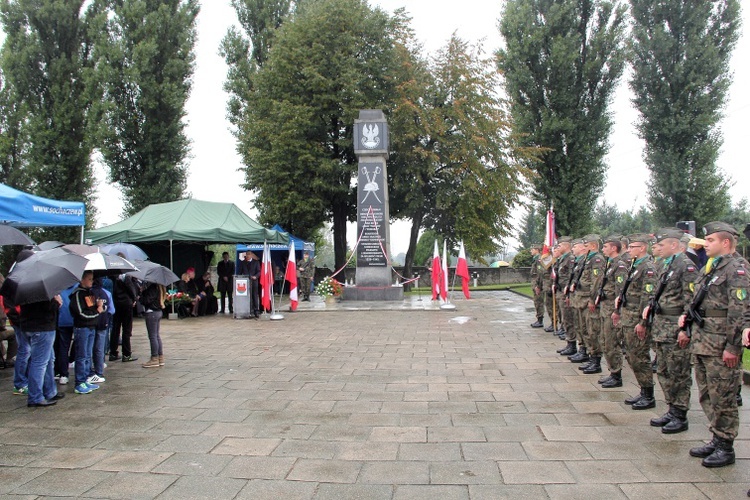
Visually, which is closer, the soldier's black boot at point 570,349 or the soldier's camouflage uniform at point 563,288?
the soldier's camouflage uniform at point 563,288

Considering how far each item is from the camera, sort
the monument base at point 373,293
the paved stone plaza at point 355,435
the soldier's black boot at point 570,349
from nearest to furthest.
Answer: the paved stone plaza at point 355,435 < the soldier's black boot at point 570,349 < the monument base at point 373,293

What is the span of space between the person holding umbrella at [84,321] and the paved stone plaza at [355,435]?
265 millimetres

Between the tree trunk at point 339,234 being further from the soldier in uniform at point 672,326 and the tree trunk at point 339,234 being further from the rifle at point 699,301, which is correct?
the rifle at point 699,301

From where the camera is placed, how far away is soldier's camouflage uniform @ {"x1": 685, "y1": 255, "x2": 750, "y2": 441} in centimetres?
433

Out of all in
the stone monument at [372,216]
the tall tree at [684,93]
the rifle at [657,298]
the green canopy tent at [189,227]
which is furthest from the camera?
the tall tree at [684,93]

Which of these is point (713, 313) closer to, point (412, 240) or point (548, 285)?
point (548, 285)

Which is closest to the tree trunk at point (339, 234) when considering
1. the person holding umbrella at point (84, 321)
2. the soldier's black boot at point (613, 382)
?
the person holding umbrella at point (84, 321)

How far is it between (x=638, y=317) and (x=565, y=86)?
24142mm

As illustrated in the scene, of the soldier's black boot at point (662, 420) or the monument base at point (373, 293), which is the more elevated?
the monument base at point (373, 293)

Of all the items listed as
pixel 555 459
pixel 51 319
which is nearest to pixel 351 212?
pixel 51 319

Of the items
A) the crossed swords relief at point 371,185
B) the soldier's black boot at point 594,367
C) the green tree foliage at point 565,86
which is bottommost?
the soldier's black boot at point 594,367

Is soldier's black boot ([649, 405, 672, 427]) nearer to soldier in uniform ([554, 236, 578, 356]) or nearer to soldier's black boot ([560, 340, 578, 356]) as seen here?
soldier in uniform ([554, 236, 578, 356])

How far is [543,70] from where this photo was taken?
2769cm

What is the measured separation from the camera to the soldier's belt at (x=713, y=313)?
451 cm
